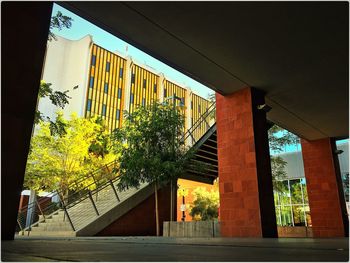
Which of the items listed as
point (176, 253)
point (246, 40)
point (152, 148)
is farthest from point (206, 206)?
point (176, 253)

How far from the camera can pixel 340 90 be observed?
31.7 feet

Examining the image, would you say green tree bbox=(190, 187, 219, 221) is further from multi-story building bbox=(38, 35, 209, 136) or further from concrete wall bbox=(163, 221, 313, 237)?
multi-story building bbox=(38, 35, 209, 136)

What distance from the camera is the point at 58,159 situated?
21.1m

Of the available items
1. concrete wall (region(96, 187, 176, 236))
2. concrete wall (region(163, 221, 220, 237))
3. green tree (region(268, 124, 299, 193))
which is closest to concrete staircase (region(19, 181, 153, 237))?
concrete wall (region(96, 187, 176, 236))

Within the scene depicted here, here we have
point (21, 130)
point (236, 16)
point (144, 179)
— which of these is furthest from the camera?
point (144, 179)

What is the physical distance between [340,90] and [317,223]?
7.73m

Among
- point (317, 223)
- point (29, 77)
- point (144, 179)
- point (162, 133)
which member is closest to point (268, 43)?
point (29, 77)

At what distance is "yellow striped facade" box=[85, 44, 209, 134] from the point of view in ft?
163

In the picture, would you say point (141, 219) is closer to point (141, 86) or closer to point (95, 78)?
point (95, 78)

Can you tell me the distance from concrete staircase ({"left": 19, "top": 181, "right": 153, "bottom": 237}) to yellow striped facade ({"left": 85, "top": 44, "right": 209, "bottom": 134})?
3285cm

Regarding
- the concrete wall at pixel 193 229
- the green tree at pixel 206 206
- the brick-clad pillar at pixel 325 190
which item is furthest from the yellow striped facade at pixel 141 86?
the concrete wall at pixel 193 229

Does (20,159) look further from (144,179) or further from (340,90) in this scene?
(340,90)

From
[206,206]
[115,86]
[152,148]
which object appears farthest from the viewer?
[115,86]

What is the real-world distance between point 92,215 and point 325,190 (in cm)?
1095
